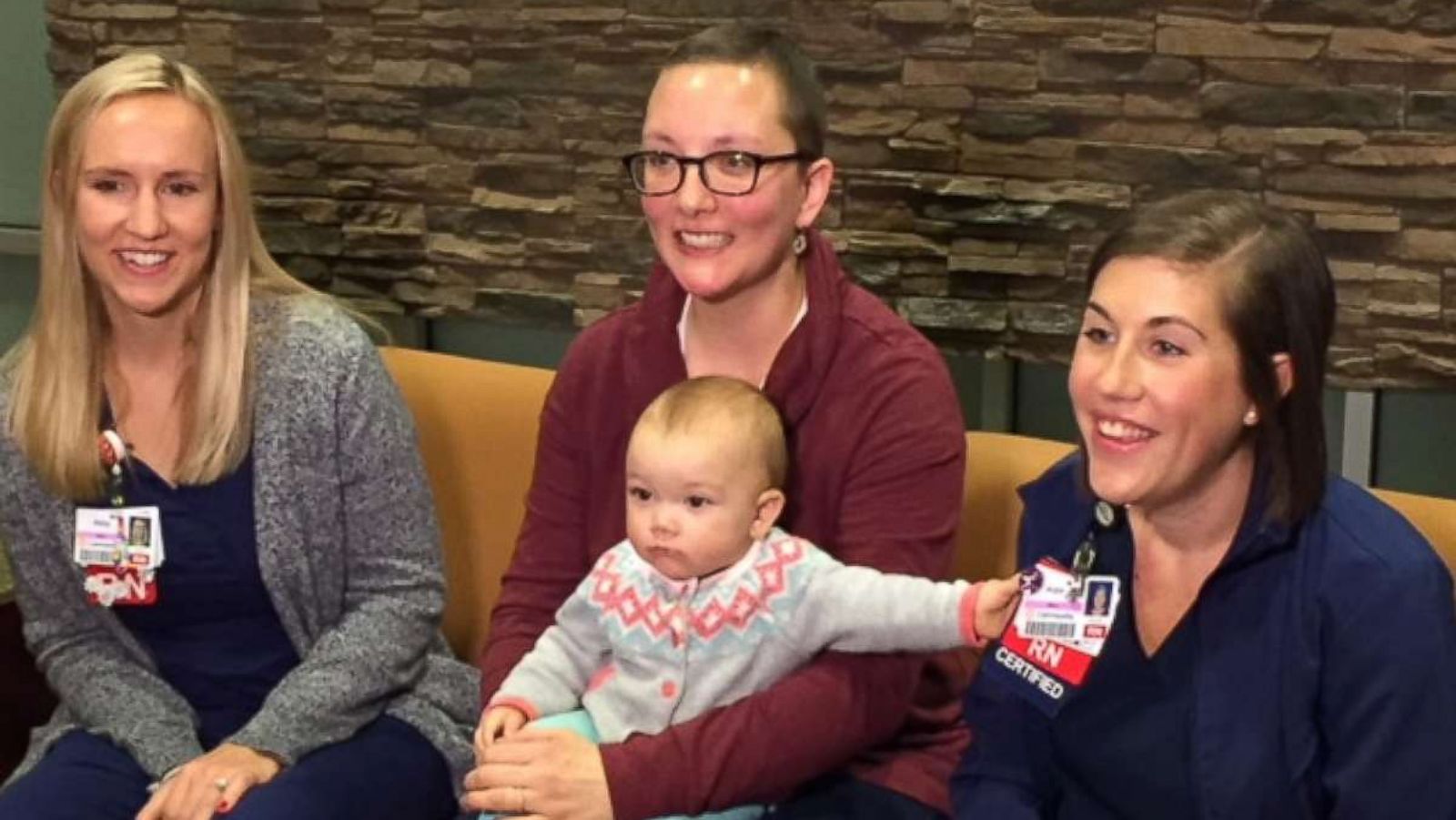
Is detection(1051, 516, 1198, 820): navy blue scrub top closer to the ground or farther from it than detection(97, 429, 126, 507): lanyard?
closer to the ground

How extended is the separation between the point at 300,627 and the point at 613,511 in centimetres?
57

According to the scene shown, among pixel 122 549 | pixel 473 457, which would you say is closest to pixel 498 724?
pixel 122 549

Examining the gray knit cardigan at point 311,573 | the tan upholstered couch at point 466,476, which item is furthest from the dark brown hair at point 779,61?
the tan upholstered couch at point 466,476

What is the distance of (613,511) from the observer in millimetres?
2535

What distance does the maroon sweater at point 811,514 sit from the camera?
2.24 meters

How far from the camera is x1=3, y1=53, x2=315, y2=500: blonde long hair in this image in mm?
2719

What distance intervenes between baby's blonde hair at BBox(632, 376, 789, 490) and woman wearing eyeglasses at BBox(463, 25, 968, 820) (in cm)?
13

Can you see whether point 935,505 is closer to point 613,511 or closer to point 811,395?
point 811,395

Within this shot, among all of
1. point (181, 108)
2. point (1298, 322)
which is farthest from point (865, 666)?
point (181, 108)

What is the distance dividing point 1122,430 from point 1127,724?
0.35 m

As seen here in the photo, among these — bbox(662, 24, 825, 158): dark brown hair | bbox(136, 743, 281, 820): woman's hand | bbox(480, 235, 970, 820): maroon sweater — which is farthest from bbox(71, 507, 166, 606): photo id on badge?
bbox(662, 24, 825, 158): dark brown hair

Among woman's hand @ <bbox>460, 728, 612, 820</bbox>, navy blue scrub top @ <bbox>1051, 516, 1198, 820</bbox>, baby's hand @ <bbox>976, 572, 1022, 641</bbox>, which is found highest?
baby's hand @ <bbox>976, 572, 1022, 641</bbox>

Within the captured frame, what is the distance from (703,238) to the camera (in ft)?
7.84

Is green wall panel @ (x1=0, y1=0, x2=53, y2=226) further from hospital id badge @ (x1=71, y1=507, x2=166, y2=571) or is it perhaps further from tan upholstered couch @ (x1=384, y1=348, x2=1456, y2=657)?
A: hospital id badge @ (x1=71, y1=507, x2=166, y2=571)
